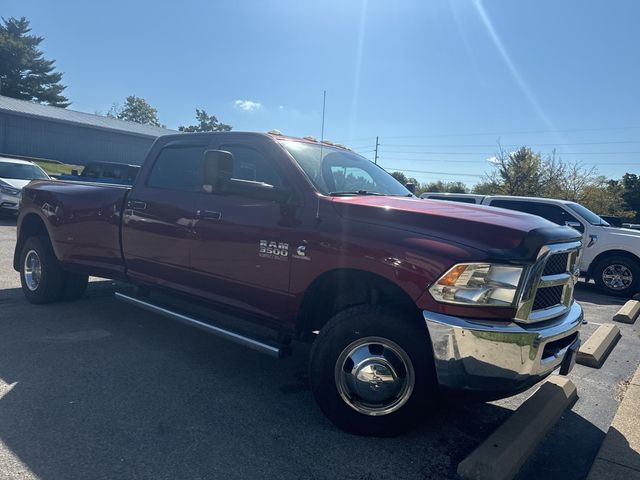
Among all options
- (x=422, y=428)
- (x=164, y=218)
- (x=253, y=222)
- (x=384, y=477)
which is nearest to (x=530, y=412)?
(x=422, y=428)

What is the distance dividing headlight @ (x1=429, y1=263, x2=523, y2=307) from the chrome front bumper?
0.12 metres

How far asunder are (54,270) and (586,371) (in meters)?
5.96

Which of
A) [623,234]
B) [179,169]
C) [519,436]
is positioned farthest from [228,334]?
[623,234]

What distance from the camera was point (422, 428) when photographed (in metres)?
3.43

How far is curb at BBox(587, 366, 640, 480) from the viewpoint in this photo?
9.48 ft

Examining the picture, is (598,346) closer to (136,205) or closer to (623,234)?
(136,205)

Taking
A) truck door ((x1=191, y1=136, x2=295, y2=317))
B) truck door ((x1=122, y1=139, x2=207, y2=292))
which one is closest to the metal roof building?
truck door ((x1=122, y1=139, x2=207, y2=292))

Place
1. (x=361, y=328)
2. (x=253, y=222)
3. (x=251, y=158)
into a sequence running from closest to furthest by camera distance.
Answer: (x=361, y=328), (x=253, y=222), (x=251, y=158)

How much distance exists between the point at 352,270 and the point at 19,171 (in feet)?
48.6

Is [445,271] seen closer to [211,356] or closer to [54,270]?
[211,356]

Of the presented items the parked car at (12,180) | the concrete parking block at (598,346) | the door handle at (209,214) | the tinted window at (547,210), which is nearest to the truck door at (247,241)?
the door handle at (209,214)

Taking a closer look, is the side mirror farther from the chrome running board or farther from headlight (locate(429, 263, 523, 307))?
headlight (locate(429, 263, 523, 307))

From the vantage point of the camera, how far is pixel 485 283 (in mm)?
2766

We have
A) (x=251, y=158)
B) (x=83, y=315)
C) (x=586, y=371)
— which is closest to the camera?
(x=251, y=158)
